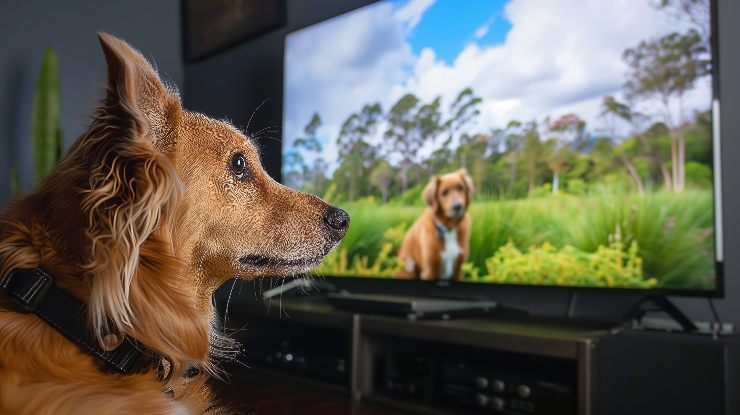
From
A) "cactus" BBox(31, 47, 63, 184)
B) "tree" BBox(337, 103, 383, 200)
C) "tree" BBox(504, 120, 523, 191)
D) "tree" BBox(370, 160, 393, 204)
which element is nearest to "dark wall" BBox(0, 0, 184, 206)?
"cactus" BBox(31, 47, 63, 184)

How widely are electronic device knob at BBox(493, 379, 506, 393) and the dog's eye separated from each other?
121 centimetres

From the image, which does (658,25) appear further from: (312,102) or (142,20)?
(142,20)

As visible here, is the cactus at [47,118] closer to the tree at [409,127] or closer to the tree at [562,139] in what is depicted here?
the tree at [409,127]

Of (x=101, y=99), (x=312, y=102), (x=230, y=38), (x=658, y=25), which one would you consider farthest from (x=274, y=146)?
(x=101, y=99)

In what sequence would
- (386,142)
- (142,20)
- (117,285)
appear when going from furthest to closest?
(142,20) → (386,142) → (117,285)

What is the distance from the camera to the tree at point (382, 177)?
2.58 m

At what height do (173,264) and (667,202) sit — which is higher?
(667,202)

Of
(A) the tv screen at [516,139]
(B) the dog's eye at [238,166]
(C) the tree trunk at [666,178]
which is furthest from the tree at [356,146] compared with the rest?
(B) the dog's eye at [238,166]

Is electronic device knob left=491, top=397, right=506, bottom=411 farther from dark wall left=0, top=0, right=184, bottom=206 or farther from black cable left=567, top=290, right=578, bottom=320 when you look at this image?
dark wall left=0, top=0, right=184, bottom=206

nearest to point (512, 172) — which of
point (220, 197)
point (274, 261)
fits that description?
point (274, 261)

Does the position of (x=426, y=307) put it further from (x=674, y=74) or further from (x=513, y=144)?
(x=674, y=74)

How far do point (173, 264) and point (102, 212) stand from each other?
0.37ft

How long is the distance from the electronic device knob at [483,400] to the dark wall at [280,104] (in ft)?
1.47

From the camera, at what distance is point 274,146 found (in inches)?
135
